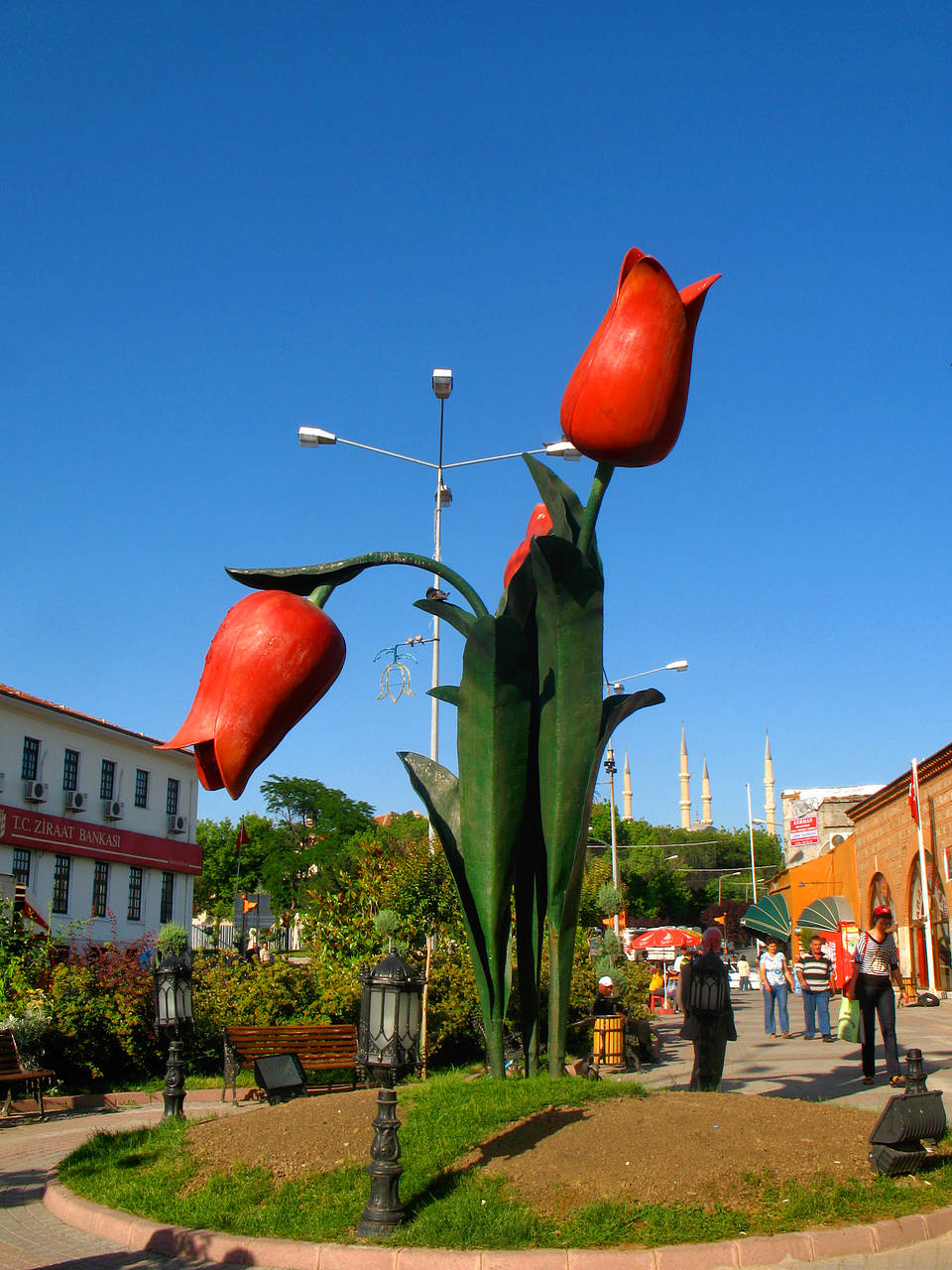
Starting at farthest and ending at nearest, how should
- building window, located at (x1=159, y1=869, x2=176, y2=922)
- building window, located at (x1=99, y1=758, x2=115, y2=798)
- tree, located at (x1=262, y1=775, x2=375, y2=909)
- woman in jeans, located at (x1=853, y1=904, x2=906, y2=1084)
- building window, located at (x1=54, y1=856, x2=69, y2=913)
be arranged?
tree, located at (x1=262, y1=775, x2=375, y2=909) < building window, located at (x1=159, y1=869, x2=176, y2=922) < building window, located at (x1=99, y1=758, x2=115, y2=798) < building window, located at (x1=54, y1=856, x2=69, y2=913) < woman in jeans, located at (x1=853, y1=904, x2=906, y2=1084)

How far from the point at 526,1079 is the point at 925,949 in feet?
73.1

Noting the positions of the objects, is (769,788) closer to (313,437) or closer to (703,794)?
(703,794)

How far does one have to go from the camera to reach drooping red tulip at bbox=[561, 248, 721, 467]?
729 cm

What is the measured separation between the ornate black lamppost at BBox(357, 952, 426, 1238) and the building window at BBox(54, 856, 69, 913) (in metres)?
28.7

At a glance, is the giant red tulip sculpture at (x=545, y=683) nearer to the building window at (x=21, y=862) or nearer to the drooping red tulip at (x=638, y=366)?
the drooping red tulip at (x=638, y=366)

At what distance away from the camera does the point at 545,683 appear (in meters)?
8.39

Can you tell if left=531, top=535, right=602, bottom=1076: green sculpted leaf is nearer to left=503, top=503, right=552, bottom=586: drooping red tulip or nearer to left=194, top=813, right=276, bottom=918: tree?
left=503, top=503, right=552, bottom=586: drooping red tulip

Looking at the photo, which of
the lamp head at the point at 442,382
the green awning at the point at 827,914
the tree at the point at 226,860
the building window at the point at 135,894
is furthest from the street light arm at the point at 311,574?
the tree at the point at 226,860

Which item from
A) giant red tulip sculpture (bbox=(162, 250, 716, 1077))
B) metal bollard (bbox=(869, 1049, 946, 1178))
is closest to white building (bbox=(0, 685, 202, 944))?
giant red tulip sculpture (bbox=(162, 250, 716, 1077))

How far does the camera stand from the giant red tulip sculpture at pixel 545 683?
735 cm

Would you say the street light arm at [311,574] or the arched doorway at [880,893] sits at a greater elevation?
the street light arm at [311,574]

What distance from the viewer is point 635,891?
7225 cm

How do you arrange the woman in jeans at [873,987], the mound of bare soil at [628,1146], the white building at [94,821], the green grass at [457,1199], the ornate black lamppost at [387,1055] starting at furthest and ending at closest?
the white building at [94,821], the woman in jeans at [873,987], the mound of bare soil at [628,1146], the ornate black lamppost at [387,1055], the green grass at [457,1199]

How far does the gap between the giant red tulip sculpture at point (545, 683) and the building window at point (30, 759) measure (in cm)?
2547
